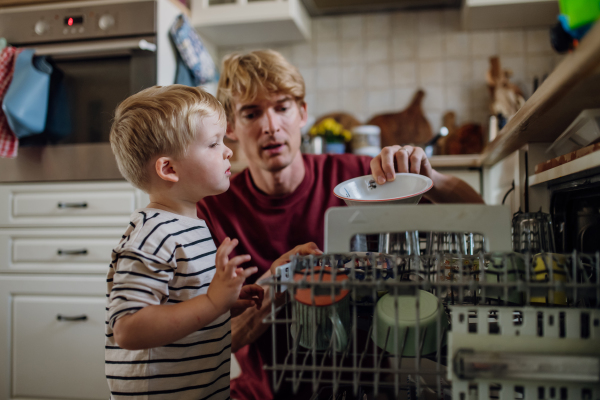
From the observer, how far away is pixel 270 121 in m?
1.07

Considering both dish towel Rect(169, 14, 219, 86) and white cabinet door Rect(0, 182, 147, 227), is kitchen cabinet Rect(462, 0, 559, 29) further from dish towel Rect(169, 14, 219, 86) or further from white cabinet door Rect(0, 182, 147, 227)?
white cabinet door Rect(0, 182, 147, 227)

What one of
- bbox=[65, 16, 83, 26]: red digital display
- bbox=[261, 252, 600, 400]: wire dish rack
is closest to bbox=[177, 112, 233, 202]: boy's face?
bbox=[261, 252, 600, 400]: wire dish rack

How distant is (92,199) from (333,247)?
58.5 inches

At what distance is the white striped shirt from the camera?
59 cm

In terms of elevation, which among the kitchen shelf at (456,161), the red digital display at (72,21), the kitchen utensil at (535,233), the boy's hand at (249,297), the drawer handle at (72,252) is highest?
the red digital display at (72,21)

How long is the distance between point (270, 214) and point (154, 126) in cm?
46

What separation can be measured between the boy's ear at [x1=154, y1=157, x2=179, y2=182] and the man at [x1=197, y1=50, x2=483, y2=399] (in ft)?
1.09

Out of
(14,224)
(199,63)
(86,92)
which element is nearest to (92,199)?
(14,224)

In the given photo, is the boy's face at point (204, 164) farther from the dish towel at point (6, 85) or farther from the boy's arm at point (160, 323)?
the dish towel at point (6, 85)

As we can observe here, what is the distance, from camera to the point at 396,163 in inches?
31.5

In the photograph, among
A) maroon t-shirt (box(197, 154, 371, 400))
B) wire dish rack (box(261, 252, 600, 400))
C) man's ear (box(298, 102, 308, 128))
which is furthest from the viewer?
man's ear (box(298, 102, 308, 128))

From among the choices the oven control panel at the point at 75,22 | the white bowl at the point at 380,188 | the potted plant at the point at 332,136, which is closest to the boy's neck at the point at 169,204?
the white bowl at the point at 380,188

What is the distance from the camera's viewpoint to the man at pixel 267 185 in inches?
40.0

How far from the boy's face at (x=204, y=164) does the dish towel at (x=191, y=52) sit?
120 cm
